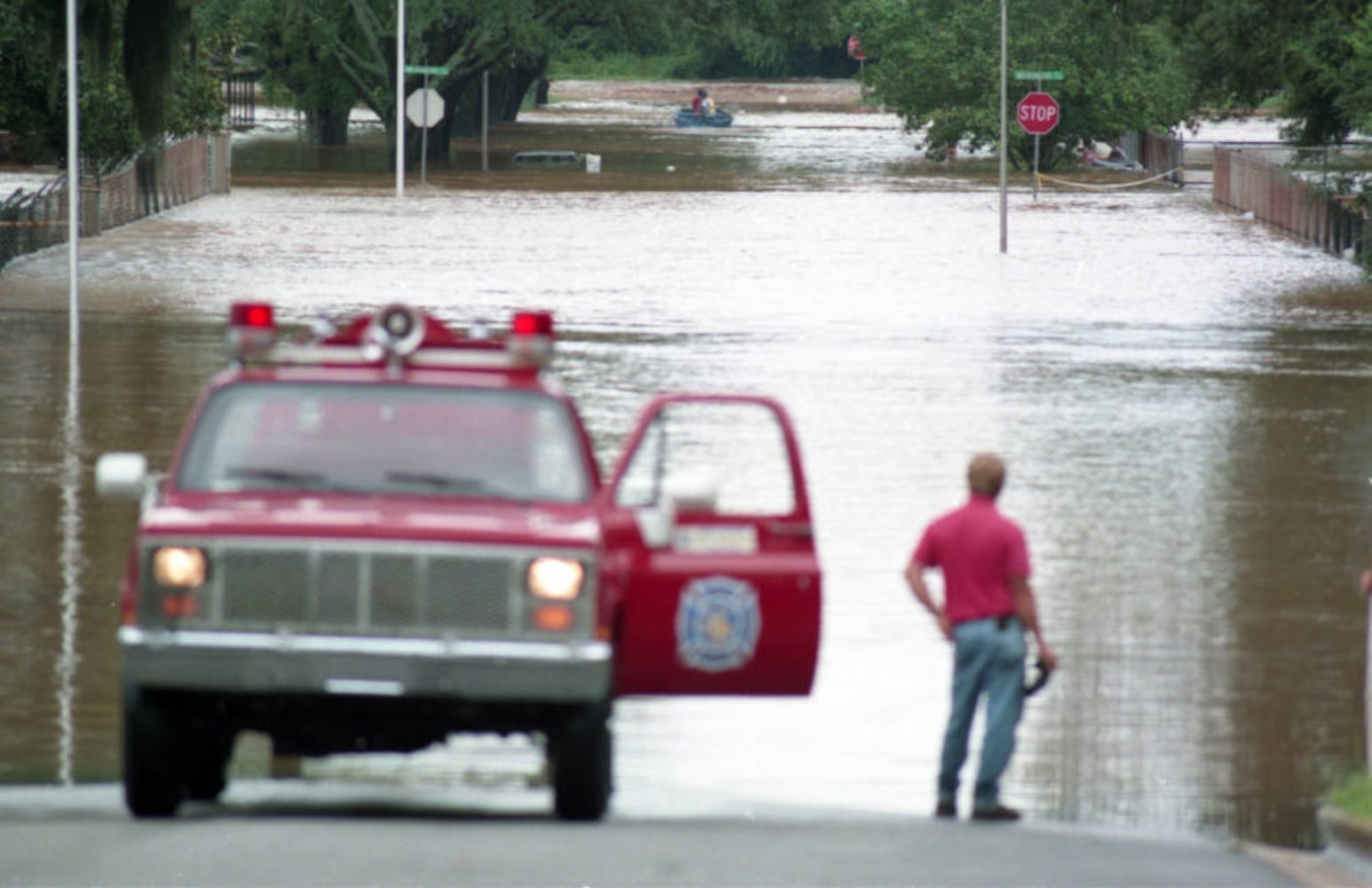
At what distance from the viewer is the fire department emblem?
9.08 m

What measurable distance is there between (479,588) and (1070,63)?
6169 centimetres

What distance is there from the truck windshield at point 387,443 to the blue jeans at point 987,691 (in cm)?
170

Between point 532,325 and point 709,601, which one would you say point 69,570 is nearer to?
point 532,325

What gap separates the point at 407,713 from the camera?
28.1 feet

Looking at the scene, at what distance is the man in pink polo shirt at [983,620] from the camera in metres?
9.64

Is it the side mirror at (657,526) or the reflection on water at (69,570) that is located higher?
the side mirror at (657,526)

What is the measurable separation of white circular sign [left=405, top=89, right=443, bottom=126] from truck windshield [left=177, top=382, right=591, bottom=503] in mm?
55982

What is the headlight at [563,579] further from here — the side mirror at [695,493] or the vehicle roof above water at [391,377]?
the vehicle roof above water at [391,377]

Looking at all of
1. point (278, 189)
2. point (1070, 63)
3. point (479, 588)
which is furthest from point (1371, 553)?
point (1070, 63)

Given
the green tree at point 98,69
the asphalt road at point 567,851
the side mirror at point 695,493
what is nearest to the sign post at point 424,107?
the green tree at point 98,69

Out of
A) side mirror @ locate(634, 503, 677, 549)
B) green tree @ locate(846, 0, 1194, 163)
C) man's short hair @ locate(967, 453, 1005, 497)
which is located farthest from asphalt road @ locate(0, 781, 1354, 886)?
green tree @ locate(846, 0, 1194, 163)

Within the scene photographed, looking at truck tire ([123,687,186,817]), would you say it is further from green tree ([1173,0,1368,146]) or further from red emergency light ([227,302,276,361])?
green tree ([1173,0,1368,146])

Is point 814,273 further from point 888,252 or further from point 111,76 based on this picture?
point 111,76

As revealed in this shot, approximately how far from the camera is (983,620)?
9.72 m
